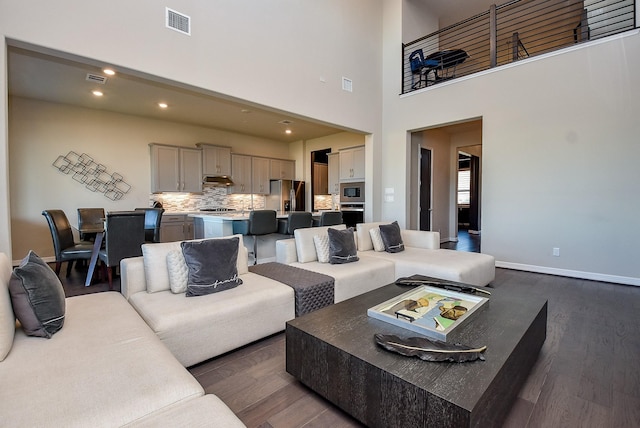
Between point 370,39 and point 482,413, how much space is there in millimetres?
6540

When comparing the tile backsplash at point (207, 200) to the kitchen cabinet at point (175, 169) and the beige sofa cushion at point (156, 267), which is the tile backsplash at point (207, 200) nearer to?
the kitchen cabinet at point (175, 169)

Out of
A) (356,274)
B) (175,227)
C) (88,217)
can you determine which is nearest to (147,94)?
(88,217)

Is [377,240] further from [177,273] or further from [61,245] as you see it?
[61,245]

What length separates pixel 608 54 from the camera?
13.1 feet

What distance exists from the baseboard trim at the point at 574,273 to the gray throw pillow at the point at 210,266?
4458 mm

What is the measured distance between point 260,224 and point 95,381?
11.8 feet

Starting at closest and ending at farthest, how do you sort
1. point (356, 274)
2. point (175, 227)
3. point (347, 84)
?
point (356, 274)
point (347, 84)
point (175, 227)

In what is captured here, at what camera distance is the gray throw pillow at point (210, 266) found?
2.30 meters

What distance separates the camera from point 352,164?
24.7 feet

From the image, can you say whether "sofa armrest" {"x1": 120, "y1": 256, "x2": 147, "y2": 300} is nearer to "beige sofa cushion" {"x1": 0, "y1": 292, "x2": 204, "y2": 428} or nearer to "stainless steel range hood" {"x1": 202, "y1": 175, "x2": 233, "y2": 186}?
"beige sofa cushion" {"x1": 0, "y1": 292, "x2": 204, "y2": 428}

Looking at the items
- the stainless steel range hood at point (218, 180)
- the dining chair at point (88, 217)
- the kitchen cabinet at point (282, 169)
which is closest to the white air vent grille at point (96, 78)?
the dining chair at point (88, 217)

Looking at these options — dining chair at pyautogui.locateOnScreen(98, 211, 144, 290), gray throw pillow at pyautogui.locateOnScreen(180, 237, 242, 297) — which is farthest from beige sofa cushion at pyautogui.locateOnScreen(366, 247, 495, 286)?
dining chair at pyautogui.locateOnScreen(98, 211, 144, 290)

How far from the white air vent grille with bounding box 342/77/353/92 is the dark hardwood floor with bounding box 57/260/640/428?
15.2 ft

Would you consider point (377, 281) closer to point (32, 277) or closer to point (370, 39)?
point (32, 277)
